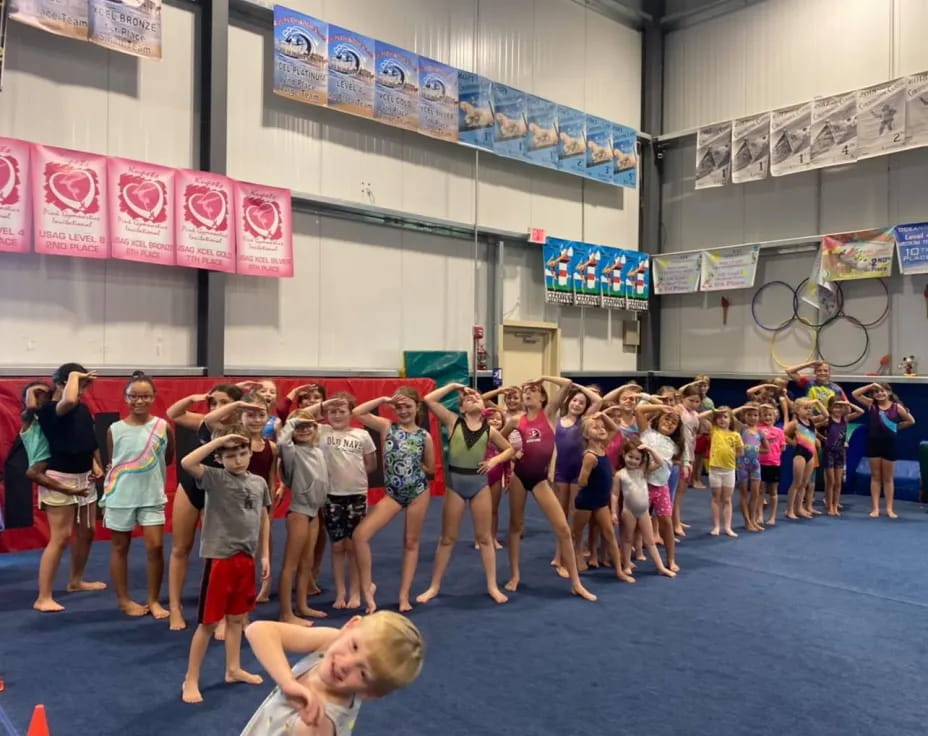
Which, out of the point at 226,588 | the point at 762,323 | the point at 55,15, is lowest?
the point at 226,588

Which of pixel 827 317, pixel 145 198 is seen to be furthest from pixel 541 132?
pixel 145 198

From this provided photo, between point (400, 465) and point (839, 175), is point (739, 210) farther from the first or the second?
point (400, 465)

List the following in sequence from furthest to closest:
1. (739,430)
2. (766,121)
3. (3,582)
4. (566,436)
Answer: (766,121) → (739,430) → (566,436) → (3,582)

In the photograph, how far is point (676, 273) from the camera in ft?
46.5

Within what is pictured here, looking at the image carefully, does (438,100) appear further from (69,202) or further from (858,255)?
(858,255)

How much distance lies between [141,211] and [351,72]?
3419 millimetres

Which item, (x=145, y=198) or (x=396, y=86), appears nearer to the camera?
(x=145, y=198)

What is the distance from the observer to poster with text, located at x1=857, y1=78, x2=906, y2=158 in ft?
36.3

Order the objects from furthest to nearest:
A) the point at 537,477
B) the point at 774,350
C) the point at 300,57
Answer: the point at 774,350 < the point at 300,57 < the point at 537,477

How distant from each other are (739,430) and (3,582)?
718 cm

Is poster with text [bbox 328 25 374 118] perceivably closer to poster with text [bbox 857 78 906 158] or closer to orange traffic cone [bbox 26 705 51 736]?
poster with text [bbox 857 78 906 158]

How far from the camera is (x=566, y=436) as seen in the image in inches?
247

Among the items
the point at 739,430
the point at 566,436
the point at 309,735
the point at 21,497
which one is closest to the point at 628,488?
the point at 566,436

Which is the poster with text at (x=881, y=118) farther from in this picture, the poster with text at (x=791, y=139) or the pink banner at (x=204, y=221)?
the pink banner at (x=204, y=221)
